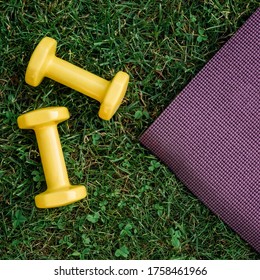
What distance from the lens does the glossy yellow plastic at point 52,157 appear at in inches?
63.1

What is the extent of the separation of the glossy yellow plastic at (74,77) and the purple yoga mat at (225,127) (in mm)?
190

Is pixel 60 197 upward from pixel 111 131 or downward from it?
downward

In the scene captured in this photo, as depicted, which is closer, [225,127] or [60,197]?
[60,197]

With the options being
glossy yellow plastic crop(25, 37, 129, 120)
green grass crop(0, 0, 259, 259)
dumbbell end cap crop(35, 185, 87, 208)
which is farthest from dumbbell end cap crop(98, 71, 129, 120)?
dumbbell end cap crop(35, 185, 87, 208)

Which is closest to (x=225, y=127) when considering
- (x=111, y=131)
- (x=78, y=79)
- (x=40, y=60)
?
(x=111, y=131)

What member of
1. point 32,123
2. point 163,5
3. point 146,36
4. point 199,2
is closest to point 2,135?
point 32,123

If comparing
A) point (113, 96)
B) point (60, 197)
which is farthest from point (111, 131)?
point (60, 197)

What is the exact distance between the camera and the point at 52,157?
165 cm

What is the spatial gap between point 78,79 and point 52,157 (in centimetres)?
26

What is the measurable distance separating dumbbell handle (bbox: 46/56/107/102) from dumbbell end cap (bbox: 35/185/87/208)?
11.9 inches

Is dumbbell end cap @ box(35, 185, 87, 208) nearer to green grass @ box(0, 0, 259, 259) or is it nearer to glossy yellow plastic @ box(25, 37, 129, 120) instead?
green grass @ box(0, 0, 259, 259)

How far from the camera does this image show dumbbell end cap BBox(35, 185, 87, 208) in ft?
5.27

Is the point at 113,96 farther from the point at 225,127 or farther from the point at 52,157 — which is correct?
the point at 225,127

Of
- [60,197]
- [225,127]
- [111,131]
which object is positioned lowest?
[60,197]
